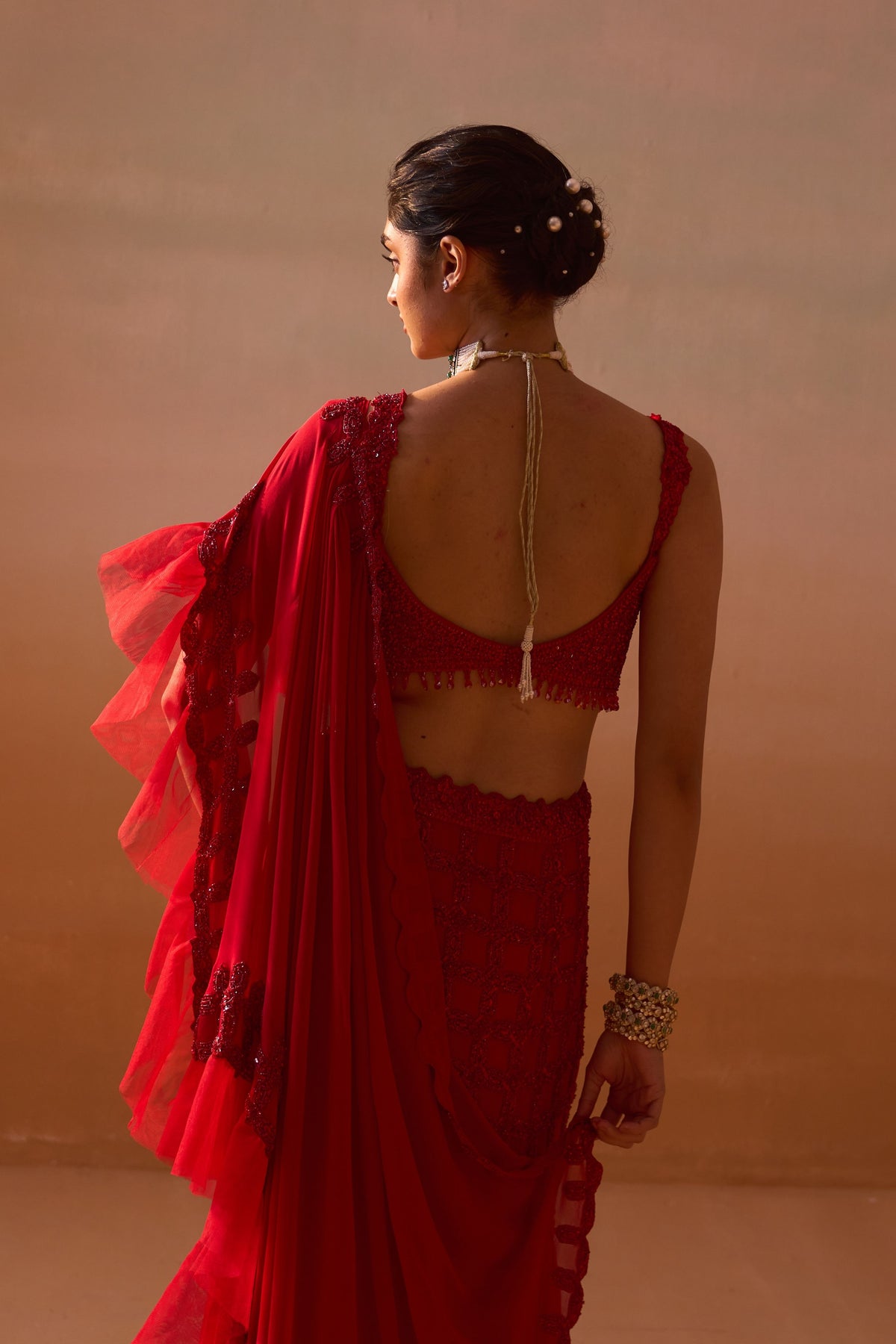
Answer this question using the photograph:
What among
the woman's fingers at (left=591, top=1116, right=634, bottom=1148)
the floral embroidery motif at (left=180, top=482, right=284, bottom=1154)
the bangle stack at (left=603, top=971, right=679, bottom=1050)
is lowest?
the woman's fingers at (left=591, top=1116, right=634, bottom=1148)

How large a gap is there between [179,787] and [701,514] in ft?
1.82

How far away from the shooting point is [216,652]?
1208 mm

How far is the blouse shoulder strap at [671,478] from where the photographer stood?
1.24 meters

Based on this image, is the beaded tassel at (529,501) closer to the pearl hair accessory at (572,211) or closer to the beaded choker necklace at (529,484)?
the beaded choker necklace at (529,484)

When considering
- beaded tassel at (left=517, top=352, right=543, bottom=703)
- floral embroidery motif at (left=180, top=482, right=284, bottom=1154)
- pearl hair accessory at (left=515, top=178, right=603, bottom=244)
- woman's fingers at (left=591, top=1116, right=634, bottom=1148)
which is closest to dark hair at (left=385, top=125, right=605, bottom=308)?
pearl hair accessory at (left=515, top=178, right=603, bottom=244)

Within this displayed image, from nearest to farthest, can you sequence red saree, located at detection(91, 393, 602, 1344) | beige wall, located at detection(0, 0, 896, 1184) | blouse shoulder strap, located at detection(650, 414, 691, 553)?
red saree, located at detection(91, 393, 602, 1344), blouse shoulder strap, located at detection(650, 414, 691, 553), beige wall, located at detection(0, 0, 896, 1184)

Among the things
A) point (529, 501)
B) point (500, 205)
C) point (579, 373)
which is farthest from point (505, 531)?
point (579, 373)

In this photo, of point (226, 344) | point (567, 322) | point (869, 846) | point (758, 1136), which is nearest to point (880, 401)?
point (567, 322)

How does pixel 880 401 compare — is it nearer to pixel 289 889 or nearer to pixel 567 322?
pixel 567 322

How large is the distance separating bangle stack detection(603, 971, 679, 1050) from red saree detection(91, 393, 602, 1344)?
15 cm

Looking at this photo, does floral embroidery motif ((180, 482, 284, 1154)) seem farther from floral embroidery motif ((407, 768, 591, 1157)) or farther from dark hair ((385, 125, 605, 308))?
dark hair ((385, 125, 605, 308))

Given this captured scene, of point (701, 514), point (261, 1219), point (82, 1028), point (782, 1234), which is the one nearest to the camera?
point (261, 1219)

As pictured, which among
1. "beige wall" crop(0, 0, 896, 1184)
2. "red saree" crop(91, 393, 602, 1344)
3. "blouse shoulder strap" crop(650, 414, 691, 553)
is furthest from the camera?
"beige wall" crop(0, 0, 896, 1184)

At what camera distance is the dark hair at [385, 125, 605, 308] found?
46.9 inches
